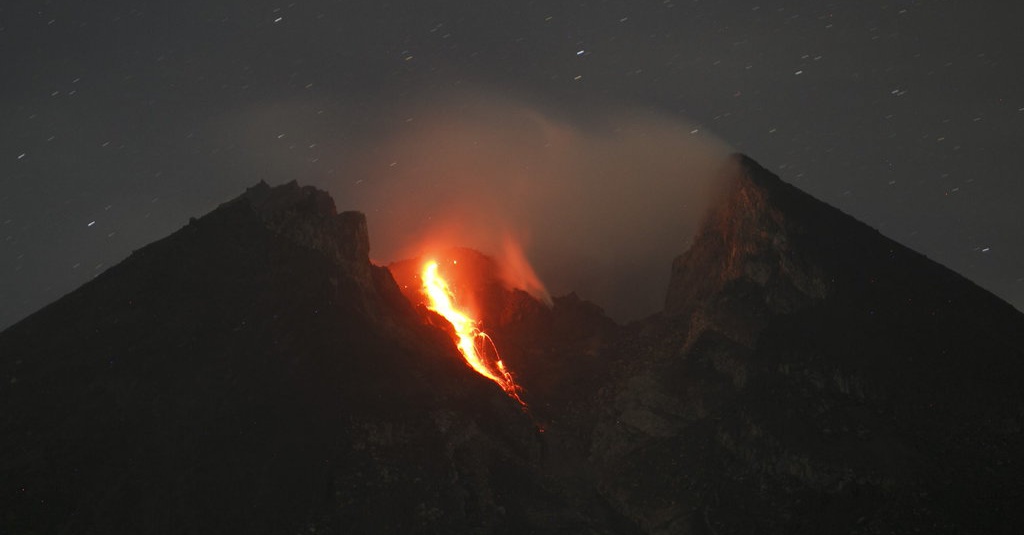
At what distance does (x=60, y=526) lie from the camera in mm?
45062

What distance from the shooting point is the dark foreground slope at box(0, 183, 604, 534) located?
1912 inches

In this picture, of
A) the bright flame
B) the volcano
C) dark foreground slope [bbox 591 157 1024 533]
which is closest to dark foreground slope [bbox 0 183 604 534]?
the volcano

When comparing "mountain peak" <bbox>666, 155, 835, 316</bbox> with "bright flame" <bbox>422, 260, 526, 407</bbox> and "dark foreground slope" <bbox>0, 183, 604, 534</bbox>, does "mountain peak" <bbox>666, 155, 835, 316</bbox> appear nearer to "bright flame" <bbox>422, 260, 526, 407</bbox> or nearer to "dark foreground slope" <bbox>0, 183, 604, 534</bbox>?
"bright flame" <bbox>422, 260, 526, 407</bbox>

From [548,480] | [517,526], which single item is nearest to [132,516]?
[517,526]

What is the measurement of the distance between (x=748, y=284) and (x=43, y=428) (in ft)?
197

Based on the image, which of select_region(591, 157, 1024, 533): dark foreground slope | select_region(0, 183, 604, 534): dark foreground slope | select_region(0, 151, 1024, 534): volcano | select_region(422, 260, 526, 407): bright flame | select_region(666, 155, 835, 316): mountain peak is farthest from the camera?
select_region(422, 260, 526, 407): bright flame

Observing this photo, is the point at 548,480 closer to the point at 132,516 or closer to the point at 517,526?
the point at 517,526

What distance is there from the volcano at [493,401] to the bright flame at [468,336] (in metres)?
2.56

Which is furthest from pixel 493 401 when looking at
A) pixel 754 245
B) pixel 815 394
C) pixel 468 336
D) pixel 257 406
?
pixel 754 245

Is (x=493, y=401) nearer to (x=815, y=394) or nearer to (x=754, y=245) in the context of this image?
(x=815, y=394)

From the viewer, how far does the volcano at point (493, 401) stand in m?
49.5

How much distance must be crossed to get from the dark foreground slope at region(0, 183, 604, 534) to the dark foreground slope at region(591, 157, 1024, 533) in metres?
10.0

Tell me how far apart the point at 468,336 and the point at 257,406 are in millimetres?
31851

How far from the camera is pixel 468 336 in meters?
84.9
